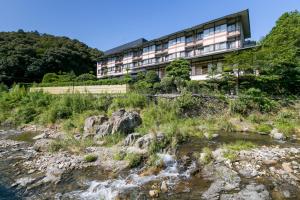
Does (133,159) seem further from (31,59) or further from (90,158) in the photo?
(31,59)

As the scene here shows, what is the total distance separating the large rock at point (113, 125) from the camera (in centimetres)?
1495

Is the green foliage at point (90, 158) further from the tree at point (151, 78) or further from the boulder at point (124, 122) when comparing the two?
the tree at point (151, 78)

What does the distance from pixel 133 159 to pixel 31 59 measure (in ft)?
160

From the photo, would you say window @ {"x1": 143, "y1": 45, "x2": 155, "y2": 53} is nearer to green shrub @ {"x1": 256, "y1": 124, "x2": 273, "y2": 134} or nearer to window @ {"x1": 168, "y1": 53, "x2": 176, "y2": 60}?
window @ {"x1": 168, "y1": 53, "x2": 176, "y2": 60}

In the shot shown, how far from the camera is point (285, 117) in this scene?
59.6 ft

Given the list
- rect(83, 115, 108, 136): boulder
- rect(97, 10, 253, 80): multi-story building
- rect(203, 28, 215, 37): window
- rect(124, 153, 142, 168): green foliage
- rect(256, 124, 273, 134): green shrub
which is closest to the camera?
rect(124, 153, 142, 168): green foliage

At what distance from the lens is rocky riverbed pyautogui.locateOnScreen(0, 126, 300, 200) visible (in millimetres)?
7590

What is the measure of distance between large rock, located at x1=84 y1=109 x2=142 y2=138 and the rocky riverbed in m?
2.58

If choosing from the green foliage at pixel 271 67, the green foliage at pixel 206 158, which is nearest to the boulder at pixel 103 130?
the green foliage at pixel 206 158

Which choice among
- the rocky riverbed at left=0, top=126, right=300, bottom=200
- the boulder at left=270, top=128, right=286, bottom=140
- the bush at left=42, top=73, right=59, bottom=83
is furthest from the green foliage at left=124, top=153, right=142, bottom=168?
the bush at left=42, top=73, right=59, bottom=83

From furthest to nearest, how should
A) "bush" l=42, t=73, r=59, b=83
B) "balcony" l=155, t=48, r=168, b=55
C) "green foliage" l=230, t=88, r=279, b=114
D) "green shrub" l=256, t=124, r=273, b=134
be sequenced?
1. "balcony" l=155, t=48, r=168, b=55
2. "bush" l=42, t=73, r=59, b=83
3. "green foliage" l=230, t=88, r=279, b=114
4. "green shrub" l=256, t=124, r=273, b=134

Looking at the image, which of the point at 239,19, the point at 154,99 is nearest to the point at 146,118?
the point at 154,99

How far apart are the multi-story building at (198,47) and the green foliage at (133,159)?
1889 cm

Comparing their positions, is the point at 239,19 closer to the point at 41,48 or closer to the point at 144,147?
the point at 144,147
